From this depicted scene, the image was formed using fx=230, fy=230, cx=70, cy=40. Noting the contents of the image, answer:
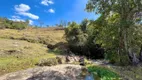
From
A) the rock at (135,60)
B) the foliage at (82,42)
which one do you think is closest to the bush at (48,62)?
the rock at (135,60)

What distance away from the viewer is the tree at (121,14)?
21500mm

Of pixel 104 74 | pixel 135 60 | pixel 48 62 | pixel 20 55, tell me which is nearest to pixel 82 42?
pixel 20 55

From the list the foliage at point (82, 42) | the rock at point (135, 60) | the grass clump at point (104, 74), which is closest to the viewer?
the grass clump at point (104, 74)

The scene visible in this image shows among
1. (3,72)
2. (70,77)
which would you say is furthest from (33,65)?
(70,77)

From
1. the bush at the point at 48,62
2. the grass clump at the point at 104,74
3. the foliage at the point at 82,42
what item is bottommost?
the grass clump at the point at 104,74

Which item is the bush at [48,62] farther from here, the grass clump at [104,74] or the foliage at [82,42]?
the foliage at [82,42]

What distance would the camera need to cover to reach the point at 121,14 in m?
22.3

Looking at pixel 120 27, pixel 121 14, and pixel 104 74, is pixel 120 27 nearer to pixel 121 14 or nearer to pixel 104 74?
pixel 121 14

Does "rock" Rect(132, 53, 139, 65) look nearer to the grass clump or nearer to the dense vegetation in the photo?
the dense vegetation

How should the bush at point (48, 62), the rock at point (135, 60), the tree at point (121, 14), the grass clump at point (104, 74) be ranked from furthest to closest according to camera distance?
the bush at point (48, 62) → the rock at point (135, 60) → the tree at point (121, 14) → the grass clump at point (104, 74)

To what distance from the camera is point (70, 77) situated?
18.8 metres

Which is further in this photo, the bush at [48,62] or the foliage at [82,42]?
the foliage at [82,42]

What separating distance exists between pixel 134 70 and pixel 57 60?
9.64 m

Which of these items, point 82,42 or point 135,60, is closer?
point 135,60
